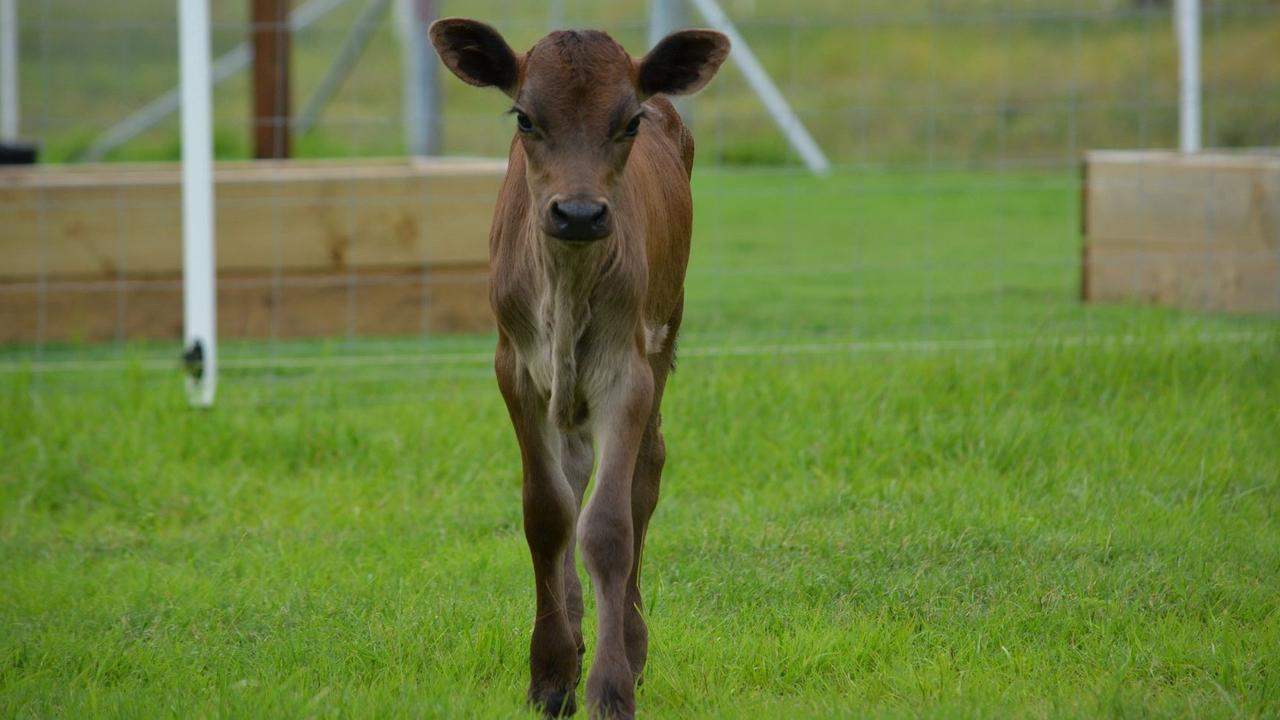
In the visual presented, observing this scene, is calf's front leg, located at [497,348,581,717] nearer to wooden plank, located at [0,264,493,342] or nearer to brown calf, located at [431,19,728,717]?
brown calf, located at [431,19,728,717]

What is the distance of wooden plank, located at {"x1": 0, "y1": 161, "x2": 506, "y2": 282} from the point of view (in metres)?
9.81

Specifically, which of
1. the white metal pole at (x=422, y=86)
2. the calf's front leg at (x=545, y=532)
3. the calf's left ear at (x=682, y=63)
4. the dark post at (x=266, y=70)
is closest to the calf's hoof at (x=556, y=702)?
the calf's front leg at (x=545, y=532)

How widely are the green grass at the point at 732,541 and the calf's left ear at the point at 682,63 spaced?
1733 mm

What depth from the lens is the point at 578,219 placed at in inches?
168

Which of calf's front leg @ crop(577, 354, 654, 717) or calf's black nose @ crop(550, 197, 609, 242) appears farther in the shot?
calf's front leg @ crop(577, 354, 654, 717)

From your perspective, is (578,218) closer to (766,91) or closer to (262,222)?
(262,222)

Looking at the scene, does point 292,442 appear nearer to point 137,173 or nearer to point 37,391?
point 37,391

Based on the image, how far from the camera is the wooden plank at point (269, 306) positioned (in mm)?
9914

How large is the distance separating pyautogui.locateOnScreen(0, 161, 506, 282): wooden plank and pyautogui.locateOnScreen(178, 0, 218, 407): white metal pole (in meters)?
1.57

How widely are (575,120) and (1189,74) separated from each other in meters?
7.69

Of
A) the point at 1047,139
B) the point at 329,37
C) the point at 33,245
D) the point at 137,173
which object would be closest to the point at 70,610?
the point at 33,245

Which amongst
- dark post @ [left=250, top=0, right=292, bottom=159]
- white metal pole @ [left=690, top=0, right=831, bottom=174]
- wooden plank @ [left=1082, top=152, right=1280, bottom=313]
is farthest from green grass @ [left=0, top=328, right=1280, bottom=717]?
white metal pole @ [left=690, top=0, right=831, bottom=174]

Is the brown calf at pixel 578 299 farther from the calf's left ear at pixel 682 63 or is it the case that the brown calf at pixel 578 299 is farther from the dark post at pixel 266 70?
the dark post at pixel 266 70

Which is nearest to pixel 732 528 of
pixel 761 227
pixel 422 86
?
pixel 422 86
